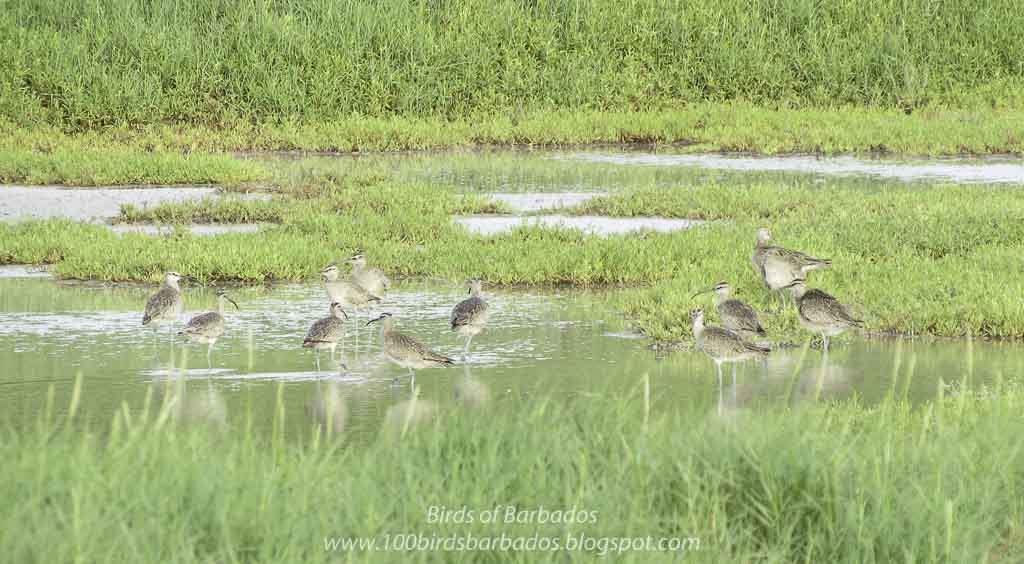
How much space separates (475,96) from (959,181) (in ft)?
34.3

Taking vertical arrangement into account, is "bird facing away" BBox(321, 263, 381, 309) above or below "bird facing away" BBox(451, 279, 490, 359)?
below

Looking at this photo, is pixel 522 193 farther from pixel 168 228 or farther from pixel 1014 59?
pixel 1014 59

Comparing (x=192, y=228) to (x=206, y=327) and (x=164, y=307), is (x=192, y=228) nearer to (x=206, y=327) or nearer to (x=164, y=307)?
(x=164, y=307)

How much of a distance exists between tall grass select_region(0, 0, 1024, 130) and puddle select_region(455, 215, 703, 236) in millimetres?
10348

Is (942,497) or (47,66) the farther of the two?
(47,66)

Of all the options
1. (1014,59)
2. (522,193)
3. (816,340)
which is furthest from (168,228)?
(1014,59)

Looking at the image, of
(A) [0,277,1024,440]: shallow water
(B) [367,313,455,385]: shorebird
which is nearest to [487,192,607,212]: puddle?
(A) [0,277,1024,440]: shallow water

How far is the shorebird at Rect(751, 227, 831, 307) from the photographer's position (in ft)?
39.4

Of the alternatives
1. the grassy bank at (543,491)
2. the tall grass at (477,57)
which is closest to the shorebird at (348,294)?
the grassy bank at (543,491)

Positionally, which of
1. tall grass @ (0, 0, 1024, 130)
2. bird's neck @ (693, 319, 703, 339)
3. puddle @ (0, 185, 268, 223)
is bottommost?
puddle @ (0, 185, 268, 223)

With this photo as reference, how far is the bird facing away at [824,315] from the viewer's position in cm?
1046

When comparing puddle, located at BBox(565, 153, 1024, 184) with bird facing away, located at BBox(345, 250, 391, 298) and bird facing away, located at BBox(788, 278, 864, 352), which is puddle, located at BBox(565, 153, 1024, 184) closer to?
bird facing away, located at BBox(788, 278, 864, 352)

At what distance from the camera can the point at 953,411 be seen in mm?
8320

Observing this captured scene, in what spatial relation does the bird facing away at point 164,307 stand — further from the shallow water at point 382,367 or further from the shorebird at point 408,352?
the shorebird at point 408,352
